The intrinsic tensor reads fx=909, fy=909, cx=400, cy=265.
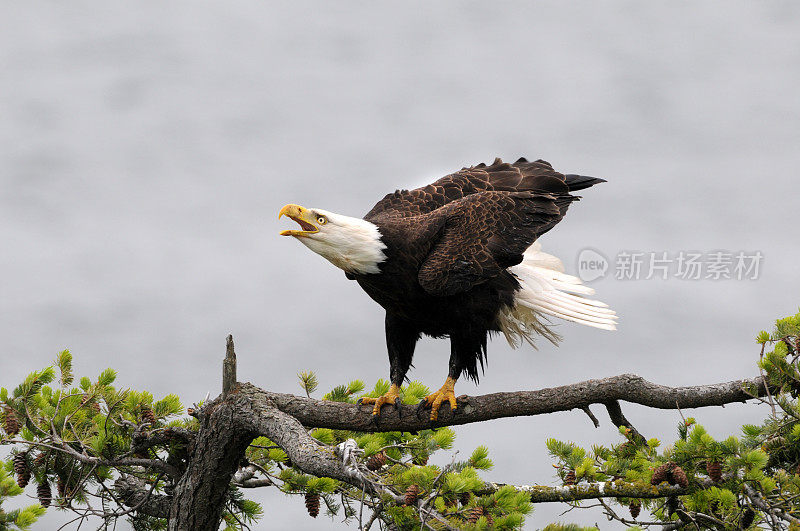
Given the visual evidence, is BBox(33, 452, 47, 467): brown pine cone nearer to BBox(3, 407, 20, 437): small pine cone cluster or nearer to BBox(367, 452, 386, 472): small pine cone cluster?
BBox(3, 407, 20, 437): small pine cone cluster

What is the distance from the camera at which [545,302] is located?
564 centimetres

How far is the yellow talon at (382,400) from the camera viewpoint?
521cm

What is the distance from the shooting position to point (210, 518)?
493cm

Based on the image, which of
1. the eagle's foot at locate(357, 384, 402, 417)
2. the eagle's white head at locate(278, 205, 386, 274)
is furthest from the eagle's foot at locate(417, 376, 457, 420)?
the eagle's white head at locate(278, 205, 386, 274)

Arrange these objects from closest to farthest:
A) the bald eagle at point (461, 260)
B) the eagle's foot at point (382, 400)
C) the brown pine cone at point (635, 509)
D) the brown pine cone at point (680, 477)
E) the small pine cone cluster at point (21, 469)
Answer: the brown pine cone at point (680, 477) < the small pine cone cluster at point (21, 469) < the brown pine cone at point (635, 509) < the bald eagle at point (461, 260) < the eagle's foot at point (382, 400)

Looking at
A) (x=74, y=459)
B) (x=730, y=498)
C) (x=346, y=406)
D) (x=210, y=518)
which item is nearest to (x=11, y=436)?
(x=74, y=459)

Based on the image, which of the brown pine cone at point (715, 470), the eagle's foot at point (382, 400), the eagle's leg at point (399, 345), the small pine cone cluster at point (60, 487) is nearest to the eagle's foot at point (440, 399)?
the eagle's foot at point (382, 400)

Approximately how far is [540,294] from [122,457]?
2.64 m

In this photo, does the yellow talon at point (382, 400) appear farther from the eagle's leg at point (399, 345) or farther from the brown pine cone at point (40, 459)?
the brown pine cone at point (40, 459)

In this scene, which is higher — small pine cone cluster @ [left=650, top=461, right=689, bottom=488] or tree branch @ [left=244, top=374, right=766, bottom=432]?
tree branch @ [left=244, top=374, right=766, bottom=432]

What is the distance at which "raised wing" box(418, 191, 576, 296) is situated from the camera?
5.10 m

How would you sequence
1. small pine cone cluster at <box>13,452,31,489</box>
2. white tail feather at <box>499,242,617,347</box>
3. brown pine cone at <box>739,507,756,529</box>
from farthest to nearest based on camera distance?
1. white tail feather at <box>499,242,617,347</box>
2. small pine cone cluster at <box>13,452,31,489</box>
3. brown pine cone at <box>739,507,756,529</box>

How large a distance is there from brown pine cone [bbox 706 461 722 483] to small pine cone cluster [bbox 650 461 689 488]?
0.11 m

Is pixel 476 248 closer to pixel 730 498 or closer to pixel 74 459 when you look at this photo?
pixel 730 498
